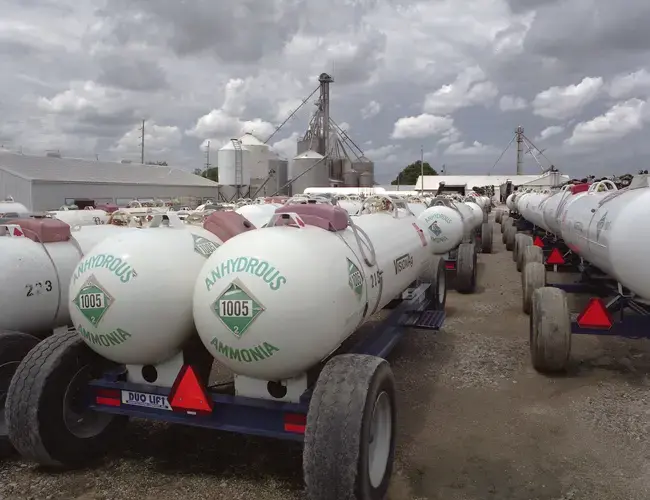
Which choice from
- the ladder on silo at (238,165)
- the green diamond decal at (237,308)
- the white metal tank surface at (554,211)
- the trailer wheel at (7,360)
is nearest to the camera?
the green diamond decal at (237,308)

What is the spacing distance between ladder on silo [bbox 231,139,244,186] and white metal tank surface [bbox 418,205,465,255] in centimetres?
3170

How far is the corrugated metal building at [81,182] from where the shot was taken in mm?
28328

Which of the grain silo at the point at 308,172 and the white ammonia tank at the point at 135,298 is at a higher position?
the grain silo at the point at 308,172

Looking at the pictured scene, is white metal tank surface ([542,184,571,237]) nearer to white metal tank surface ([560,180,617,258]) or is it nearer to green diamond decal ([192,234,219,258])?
white metal tank surface ([560,180,617,258])

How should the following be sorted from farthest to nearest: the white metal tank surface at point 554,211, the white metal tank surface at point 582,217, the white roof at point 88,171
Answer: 1. the white roof at point 88,171
2. the white metal tank surface at point 554,211
3. the white metal tank surface at point 582,217

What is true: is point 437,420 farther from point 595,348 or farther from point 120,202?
point 120,202

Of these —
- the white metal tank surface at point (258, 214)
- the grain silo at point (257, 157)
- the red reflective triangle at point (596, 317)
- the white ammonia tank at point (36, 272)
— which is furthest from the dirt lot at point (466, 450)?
the grain silo at point (257, 157)

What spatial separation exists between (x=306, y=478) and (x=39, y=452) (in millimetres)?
1956

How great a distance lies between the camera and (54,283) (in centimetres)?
521

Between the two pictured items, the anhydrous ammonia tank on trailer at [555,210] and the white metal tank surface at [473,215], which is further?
the white metal tank surface at [473,215]

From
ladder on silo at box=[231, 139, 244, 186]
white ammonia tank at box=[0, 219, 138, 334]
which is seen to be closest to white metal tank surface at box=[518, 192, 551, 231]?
white ammonia tank at box=[0, 219, 138, 334]

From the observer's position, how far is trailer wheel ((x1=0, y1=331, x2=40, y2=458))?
423cm

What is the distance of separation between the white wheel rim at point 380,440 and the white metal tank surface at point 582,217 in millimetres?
3719

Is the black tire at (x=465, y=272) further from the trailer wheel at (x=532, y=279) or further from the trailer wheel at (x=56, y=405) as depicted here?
the trailer wheel at (x=56, y=405)
